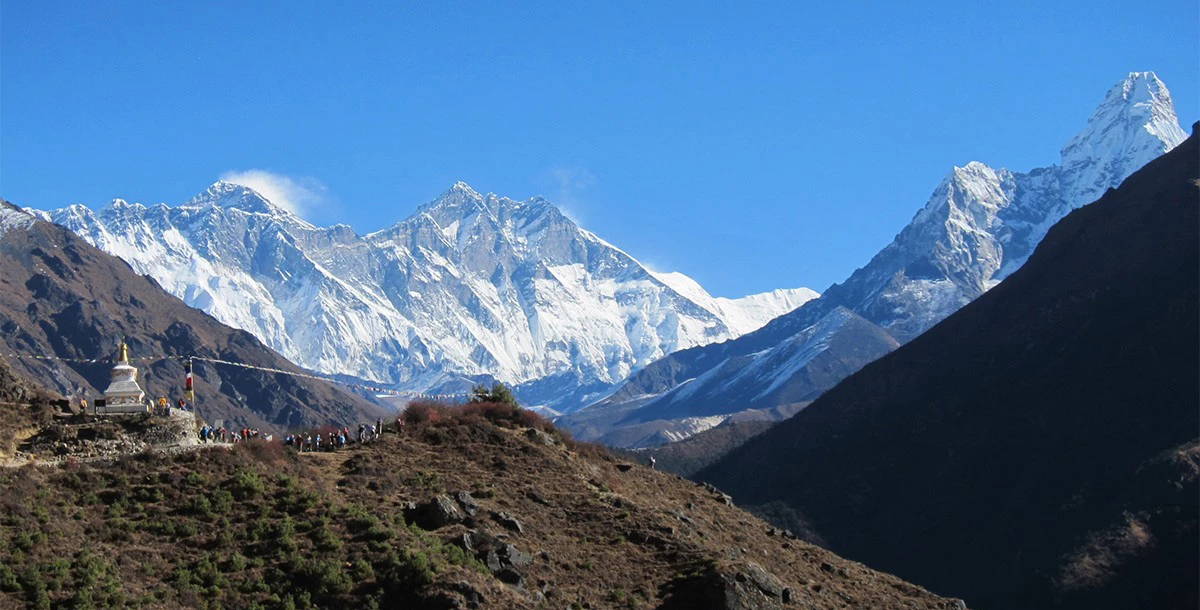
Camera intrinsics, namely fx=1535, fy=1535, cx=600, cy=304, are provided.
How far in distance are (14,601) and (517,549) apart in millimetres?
17358

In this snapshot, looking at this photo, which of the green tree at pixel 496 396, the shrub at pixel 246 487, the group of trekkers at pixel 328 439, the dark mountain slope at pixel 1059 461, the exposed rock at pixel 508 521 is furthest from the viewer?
the dark mountain slope at pixel 1059 461

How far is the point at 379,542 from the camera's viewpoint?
175 ft

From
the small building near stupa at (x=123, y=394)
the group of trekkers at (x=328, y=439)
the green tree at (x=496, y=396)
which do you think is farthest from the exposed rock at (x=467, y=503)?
the green tree at (x=496, y=396)

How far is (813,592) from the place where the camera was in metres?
59.6

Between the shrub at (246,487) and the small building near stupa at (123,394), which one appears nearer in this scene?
the shrub at (246,487)

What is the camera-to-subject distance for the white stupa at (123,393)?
60.7 metres

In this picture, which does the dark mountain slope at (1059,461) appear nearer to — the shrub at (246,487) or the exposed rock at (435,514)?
the exposed rock at (435,514)

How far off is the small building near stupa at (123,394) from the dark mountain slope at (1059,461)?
295 feet

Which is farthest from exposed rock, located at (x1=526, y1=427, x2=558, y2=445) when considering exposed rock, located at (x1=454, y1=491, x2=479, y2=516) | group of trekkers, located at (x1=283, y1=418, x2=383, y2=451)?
exposed rock, located at (x1=454, y1=491, x2=479, y2=516)

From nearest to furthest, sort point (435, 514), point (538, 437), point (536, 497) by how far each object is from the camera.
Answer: point (435, 514)
point (536, 497)
point (538, 437)

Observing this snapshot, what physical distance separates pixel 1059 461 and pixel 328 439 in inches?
4160

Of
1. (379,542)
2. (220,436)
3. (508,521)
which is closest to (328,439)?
(220,436)

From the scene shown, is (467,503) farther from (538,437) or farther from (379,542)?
(538,437)

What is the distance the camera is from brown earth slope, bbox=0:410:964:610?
48938 millimetres
